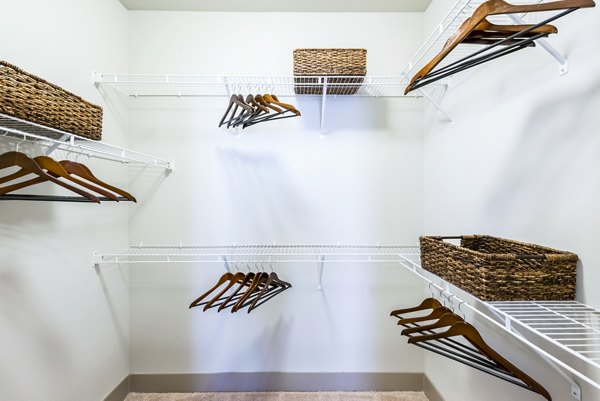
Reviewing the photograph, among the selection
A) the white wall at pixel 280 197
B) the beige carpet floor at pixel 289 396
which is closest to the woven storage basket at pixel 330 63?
the white wall at pixel 280 197

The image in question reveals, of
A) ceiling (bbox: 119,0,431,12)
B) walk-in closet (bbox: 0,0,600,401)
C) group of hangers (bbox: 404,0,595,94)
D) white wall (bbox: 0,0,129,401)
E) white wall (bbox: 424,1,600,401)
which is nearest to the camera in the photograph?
group of hangers (bbox: 404,0,595,94)

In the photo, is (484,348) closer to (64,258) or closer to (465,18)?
(465,18)

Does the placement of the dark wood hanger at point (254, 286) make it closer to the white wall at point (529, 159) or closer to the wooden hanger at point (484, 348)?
the wooden hanger at point (484, 348)

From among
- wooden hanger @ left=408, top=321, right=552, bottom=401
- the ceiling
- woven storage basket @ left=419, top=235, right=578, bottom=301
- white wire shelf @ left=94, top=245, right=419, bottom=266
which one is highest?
the ceiling

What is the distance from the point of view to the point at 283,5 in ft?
5.69

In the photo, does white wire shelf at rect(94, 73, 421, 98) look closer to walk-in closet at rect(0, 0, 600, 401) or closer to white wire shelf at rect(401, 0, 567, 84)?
walk-in closet at rect(0, 0, 600, 401)

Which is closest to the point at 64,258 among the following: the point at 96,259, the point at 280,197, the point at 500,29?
the point at 96,259

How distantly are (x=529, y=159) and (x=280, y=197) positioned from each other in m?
1.27

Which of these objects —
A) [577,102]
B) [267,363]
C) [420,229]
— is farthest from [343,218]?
[577,102]

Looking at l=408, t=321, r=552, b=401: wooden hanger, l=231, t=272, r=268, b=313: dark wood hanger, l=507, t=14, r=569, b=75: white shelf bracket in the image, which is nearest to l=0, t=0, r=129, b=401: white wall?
l=231, t=272, r=268, b=313: dark wood hanger

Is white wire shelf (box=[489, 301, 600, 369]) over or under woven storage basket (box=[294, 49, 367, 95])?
under

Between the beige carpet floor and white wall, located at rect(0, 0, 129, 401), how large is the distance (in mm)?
279

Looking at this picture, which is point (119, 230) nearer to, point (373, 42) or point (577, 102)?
point (373, 42)

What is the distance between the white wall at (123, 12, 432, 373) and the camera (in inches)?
70.9
